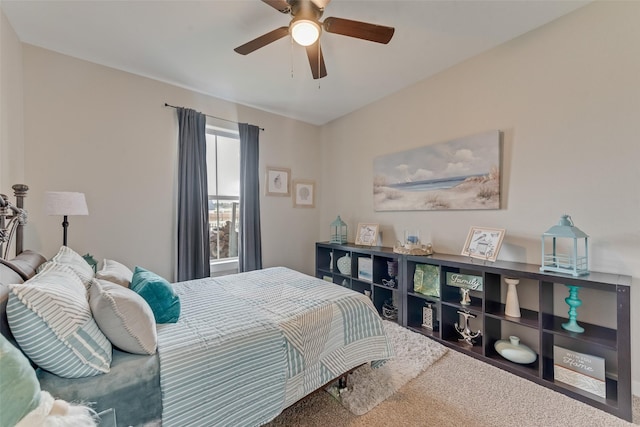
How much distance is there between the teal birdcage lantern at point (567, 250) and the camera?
5.90ft

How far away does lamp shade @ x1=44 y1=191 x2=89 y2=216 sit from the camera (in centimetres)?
203

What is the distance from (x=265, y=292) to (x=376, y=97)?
9.20 feet

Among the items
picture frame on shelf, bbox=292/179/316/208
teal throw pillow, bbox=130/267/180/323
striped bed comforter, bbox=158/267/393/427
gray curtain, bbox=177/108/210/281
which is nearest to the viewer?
striped bed comforter, bbox=158/267/393/427

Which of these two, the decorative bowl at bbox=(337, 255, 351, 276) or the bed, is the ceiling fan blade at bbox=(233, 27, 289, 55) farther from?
the decorative bowl at bbox=(337, 255, 351, 276)

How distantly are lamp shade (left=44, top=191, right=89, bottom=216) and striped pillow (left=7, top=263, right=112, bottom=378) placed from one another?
1.24 metres

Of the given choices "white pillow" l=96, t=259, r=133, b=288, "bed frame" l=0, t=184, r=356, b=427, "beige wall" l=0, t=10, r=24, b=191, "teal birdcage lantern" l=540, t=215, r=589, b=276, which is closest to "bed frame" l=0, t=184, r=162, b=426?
"bed frame" l=0, t=184, r=356, b=427

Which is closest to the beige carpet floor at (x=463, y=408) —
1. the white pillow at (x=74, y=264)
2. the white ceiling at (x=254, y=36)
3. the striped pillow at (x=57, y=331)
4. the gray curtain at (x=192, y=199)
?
the striped pillow at (x=57, y=331)

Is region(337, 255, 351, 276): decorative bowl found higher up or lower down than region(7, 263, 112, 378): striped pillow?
lower down

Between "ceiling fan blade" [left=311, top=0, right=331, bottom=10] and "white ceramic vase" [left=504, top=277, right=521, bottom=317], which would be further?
"white ceramic vase" [left=504, top=277, right=521, bottom=317]

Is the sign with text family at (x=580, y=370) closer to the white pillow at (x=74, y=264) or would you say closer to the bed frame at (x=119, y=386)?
the bed frame at (x=119, y=386)

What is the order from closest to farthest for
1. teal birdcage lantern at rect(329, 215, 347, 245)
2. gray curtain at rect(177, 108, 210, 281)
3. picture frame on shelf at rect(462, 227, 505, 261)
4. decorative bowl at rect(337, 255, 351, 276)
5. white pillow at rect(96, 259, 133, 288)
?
white pillow at rect(96, 259, 133, 288) < picture frame on shelf at rect(462, 227, 505, 261) < gray curtain at rect(177, 108, 210, 281) < decorative bowl at rect(337, 255, 351, 276) < teal birdcage lantern at rect(329, 215, 347, 245)

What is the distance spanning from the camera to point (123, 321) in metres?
1.17

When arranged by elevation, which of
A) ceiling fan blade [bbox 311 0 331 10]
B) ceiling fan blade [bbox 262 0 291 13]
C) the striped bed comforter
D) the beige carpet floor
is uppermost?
ceiling fan blade [bbox 311 0 331 10]

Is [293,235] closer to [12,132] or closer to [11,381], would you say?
[12,132]
